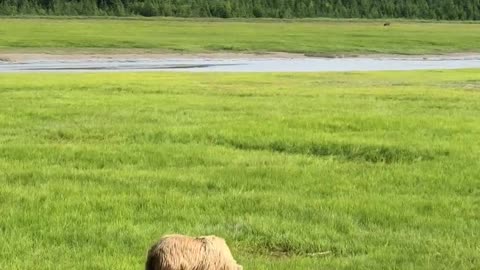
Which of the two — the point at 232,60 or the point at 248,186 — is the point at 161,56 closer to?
the point at 232,60

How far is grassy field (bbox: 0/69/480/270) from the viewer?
6.97m

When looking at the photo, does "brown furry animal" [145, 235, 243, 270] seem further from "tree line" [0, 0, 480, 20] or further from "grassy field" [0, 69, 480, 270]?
"tree line" [0, 0, 480, 20]

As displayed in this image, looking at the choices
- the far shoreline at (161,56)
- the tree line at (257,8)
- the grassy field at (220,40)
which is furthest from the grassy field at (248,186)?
the tree line at (257,8)

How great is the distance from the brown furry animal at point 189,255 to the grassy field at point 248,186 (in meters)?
2.56

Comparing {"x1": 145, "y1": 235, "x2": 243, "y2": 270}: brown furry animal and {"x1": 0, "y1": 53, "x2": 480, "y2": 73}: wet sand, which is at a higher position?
{"x1": 145, "y1": 235, "x2": 243, "y2": 270}: brown furry animal

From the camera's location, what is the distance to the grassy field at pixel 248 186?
22.9 ft

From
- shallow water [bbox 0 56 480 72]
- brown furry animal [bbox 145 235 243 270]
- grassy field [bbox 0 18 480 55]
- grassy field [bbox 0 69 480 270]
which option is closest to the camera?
A: brown furry animal [bbox 145 235 243 270]

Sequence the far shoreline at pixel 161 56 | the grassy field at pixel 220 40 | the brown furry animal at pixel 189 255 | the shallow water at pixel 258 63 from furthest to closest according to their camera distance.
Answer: the grassy field at pixel 220 40 < the far shoreline at pixel 161 56 < the shallow water at pixel 258 63 < the brown furry animal at pixel 189 255

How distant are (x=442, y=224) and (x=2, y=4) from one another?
370 ft

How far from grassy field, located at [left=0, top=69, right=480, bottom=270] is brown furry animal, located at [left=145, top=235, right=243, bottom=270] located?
2.56 m

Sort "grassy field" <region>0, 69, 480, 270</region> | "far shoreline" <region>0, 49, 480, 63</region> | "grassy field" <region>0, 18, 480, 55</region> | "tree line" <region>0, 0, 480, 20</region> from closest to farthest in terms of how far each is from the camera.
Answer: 1. "grassy field" <region>0, 69, 480, 270</region>
2. "far shoreline" <region>0, 49, 480, 63</region>
3. "grassy field" <region>0, 18, 480, 55</region>
4. "tree line" <region>0, 0, 480, 20</region>

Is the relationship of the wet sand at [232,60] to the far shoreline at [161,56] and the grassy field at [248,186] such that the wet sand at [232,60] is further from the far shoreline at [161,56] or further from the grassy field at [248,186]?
the grassy field at [248,186]

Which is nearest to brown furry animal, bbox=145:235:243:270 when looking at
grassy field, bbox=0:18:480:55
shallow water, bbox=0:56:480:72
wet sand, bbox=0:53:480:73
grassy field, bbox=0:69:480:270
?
grassy field, bbox=0:69:480:270

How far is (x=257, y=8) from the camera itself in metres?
124
